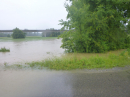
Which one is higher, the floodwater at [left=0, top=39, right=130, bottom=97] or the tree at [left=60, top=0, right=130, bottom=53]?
the tree at [left=60, top=0, right=130, bottom=53]

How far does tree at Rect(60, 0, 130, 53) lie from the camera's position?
35.5 feet

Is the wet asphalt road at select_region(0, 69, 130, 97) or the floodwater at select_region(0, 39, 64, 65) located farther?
the floodwater at select_region(0, 39, 64, 65)

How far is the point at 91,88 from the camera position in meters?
4.10

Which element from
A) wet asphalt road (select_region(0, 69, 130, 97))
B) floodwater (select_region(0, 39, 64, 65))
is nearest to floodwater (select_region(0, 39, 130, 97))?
wet asphalt road (select_region(0, 69, 130, 97))

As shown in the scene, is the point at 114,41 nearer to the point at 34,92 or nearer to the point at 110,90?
the point at 110,90

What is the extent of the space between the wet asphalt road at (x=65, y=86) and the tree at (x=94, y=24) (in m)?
6.51

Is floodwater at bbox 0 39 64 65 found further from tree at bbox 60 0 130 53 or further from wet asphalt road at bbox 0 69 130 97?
wet asphalt road at bbox 0 69 130 97

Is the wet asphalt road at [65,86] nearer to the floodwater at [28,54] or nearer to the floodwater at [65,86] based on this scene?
the floodwater at [65,86]

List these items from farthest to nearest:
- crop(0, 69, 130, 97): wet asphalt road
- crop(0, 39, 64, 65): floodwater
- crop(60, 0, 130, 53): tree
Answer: crop(60, 0, 130, 53): tree
crop(0, 39, 64, 65): floodwater
crop(0, 69, 130, 97): wet asphalt road

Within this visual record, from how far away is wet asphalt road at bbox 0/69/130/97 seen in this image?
380 centimetres

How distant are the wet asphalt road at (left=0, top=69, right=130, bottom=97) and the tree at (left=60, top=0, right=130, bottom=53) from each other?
651 cm

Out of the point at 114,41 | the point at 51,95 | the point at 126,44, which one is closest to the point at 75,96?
the point at 51,95

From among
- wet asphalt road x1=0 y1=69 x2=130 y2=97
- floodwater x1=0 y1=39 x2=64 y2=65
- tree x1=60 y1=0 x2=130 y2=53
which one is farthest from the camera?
tree x1=60 y1=0 x2=130 y2=53

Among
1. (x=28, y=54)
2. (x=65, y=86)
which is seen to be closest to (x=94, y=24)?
(x=28, y=54)
